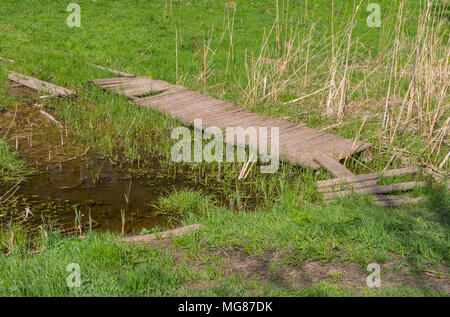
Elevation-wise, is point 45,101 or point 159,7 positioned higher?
point 159,7

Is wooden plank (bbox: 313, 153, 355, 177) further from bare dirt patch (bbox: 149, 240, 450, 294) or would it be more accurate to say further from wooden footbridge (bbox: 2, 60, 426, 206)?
bare dirt patch (bbox: 149, 240, 450, 294)

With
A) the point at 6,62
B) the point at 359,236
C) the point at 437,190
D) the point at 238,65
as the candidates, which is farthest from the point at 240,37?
the point at 359,236

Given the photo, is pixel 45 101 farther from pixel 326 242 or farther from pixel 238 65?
pixel 326 242

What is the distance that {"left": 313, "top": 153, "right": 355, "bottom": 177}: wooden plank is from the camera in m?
5.01

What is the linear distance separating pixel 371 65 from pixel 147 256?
7.33 metres

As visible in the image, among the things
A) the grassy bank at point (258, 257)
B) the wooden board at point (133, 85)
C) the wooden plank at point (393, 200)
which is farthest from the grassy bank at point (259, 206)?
the wooden board at point (133, 85)

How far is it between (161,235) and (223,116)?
3312mm

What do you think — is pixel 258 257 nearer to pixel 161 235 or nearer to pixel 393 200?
pixel 161 235

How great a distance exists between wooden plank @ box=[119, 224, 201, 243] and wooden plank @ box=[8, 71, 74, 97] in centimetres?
504

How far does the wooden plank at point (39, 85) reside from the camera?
8.27 meters

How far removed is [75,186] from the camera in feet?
17.3

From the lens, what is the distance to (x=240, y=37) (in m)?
13.1

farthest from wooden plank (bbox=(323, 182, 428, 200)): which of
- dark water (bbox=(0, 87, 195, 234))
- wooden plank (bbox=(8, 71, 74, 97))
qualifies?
wooden plank (bbox=(8, 71, 74, 97))
